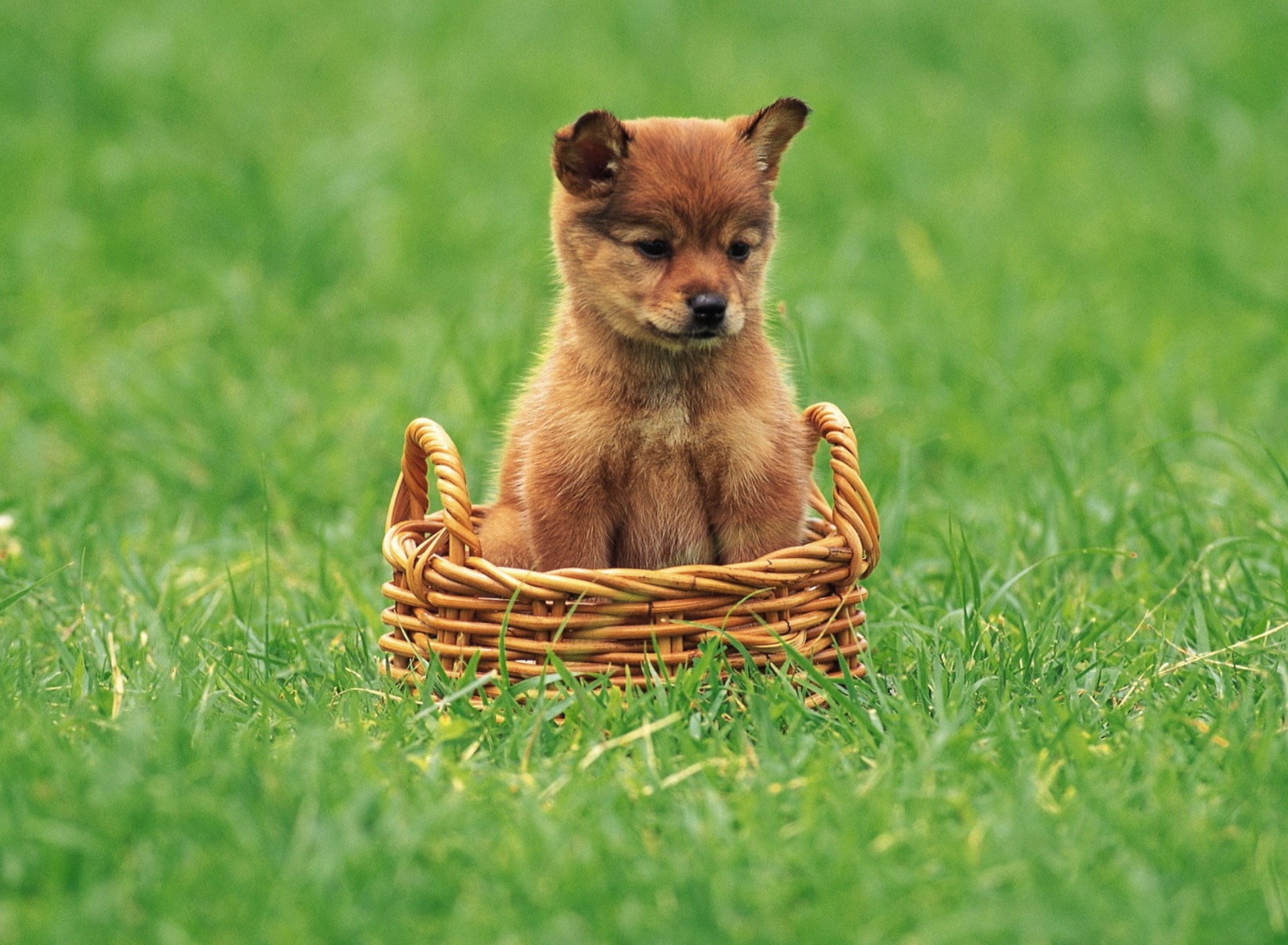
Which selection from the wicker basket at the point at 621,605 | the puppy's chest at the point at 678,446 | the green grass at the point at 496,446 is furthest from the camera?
the puppy's chest at the point at 678,446

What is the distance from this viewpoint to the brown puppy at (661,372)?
3.57 m

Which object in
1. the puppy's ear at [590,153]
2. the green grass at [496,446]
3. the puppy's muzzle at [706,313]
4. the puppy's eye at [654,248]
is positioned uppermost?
the puppy's ear at [590,153]

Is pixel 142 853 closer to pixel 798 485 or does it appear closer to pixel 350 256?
pixel 798 485

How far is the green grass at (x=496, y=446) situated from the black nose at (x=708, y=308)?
78cm

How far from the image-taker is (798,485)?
12.5 ft

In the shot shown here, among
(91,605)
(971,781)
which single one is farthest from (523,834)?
(91,605)

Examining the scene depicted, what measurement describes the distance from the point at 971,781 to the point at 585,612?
92cm

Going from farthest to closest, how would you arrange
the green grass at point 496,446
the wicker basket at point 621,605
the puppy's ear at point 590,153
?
the puppy's ear at point 590,153
the wicker basket at point 621,605
the green grass at point 496,446

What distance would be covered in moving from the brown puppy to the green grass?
478 mm

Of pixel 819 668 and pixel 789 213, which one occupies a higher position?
pixel 789 213

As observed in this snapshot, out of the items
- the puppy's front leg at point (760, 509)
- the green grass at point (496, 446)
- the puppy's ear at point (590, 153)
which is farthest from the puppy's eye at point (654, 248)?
the green grass at point (496, 446)

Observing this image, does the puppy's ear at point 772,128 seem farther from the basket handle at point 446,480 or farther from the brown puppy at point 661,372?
the basket handle at point 446,480

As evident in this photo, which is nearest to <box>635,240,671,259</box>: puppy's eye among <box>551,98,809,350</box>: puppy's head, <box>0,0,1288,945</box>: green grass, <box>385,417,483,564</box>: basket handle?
<box>551,98,809,350</box>: puppy's head

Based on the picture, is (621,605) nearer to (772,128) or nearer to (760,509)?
(760,509)
